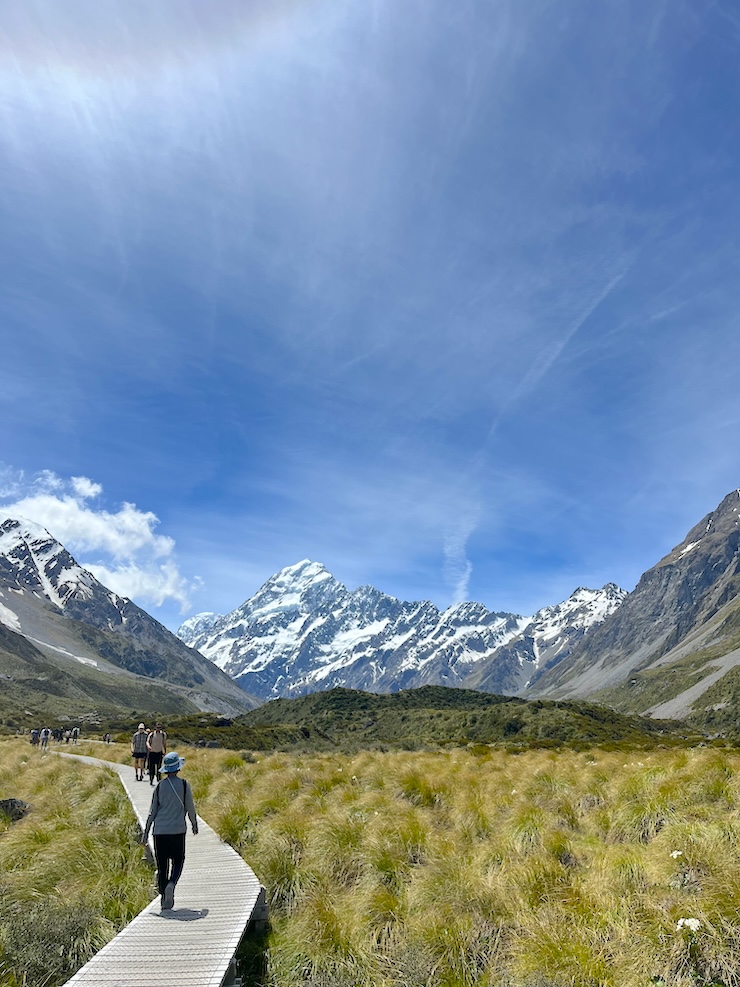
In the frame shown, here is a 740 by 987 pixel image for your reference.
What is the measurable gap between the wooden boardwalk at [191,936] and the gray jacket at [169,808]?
1.13m

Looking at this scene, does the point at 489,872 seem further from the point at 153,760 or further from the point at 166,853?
the point at 153,760

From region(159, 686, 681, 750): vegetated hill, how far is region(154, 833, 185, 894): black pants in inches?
1511

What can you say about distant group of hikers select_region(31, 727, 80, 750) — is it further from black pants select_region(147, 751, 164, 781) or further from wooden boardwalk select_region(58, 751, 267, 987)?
wooden boardwalk select_region(58, 751, 267, 987)

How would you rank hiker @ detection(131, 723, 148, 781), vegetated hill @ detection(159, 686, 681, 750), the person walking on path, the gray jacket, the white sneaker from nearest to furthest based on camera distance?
the white sneaker → the gray jacket → the person walking on path → hiker @ detection(131, 723, 148, 781) → vegetated hill @ detection(159, 686, 681, 750)

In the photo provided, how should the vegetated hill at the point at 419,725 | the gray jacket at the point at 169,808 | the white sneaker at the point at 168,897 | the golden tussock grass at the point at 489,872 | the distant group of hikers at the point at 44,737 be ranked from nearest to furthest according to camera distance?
the golden tussock grass at the point at 489,872 → the white sneaker at the point at 168,897 → the gray jacket at the point at 169,808 → the distant group of hikers at the point at 44,737 → the vegetated hill at the point at 419,725

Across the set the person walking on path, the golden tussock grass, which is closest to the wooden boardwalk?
the golden tussock grass

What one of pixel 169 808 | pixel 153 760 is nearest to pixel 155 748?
pixel 153 760

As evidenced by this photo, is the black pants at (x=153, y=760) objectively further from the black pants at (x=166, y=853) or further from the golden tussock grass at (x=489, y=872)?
the black pants at (x=166, y=853)

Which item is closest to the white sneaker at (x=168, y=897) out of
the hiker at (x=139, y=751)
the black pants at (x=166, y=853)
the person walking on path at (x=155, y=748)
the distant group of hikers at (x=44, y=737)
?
the black pants at (x=166, y=853)

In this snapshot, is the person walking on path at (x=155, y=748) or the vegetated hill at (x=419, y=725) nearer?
the person walking on path at (x=155, y=748)

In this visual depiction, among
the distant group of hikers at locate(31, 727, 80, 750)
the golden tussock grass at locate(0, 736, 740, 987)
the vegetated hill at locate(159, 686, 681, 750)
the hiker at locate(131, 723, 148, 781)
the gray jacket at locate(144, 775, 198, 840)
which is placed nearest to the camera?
the golden tussock grass at locate(0, 736, 740, 987)

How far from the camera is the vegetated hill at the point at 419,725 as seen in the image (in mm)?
60062

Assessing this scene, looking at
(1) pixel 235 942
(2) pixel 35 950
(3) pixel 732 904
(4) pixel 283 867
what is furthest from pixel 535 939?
(2) pixel 35 950

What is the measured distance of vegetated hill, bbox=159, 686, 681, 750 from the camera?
60.1 metres
